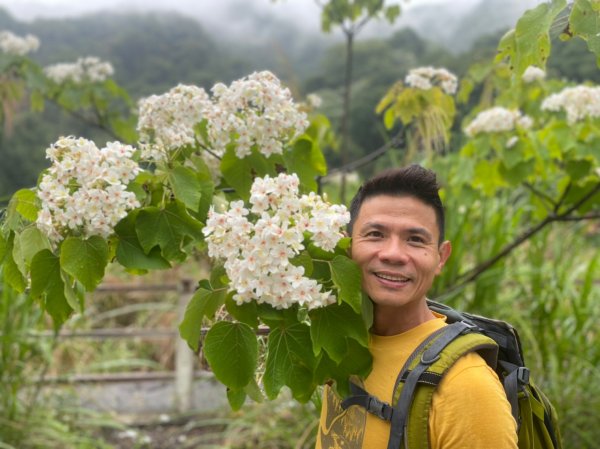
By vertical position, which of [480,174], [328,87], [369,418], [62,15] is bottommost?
[369,418]

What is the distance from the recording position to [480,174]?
9.24ft

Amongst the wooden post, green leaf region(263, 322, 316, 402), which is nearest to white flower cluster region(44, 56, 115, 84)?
the wooden post

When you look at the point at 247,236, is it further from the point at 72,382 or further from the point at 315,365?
the point at 72,382

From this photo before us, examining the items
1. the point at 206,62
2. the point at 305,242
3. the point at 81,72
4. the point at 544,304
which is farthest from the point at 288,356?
the point at 206,62

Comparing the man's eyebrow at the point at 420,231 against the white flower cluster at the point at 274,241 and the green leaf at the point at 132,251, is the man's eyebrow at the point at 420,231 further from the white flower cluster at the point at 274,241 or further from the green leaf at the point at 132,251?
the green leaf at the point at 132,251

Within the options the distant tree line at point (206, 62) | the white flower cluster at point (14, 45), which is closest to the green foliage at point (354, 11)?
the distant tree line at point (206, 62)

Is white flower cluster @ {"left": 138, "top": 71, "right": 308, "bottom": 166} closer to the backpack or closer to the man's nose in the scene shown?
the man's nose

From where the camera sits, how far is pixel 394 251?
107 cm

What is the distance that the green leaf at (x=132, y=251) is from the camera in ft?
3.72

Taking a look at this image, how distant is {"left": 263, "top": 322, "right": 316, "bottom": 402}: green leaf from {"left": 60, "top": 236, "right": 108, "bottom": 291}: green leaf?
0.32m

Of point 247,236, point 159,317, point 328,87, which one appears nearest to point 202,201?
point 247,236

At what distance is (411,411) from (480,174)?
2.02 m

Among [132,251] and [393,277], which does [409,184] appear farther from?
[132,251]

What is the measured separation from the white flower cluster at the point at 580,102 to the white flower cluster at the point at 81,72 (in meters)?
2.34
